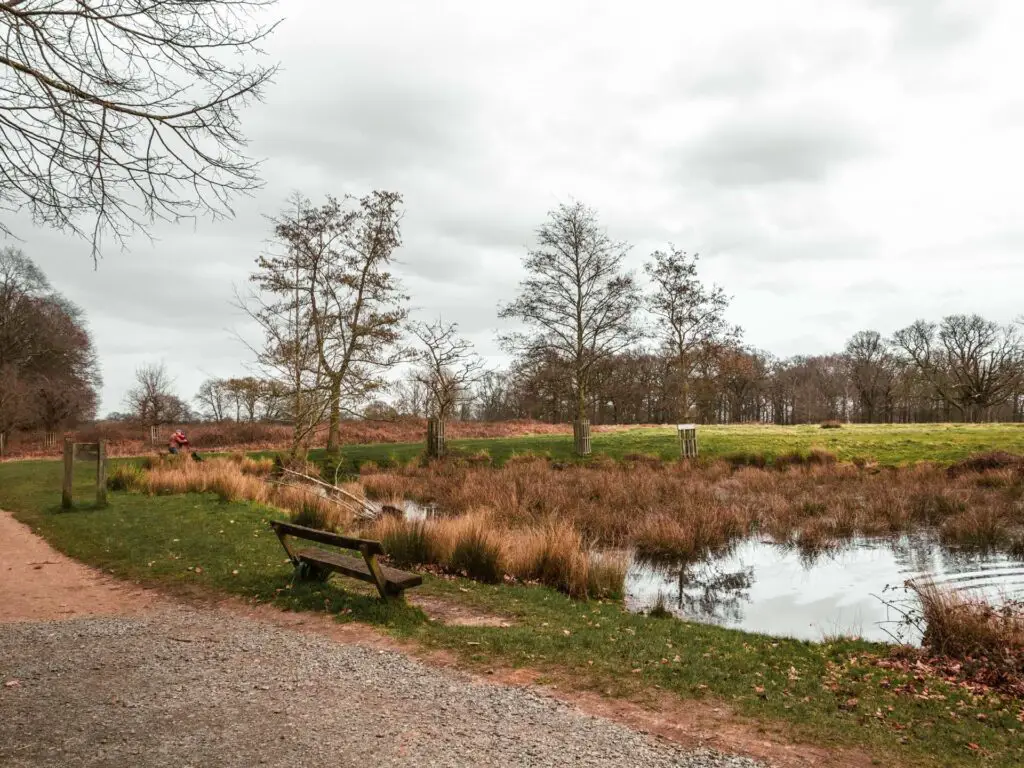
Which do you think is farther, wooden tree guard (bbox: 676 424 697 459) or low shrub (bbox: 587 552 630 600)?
wooden tree guard (bbox: 676 424 697 459)

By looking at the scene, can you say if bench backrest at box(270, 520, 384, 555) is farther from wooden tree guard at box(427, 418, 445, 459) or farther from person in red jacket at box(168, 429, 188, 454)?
person in red jacket at box(168, 429, 188, 454)

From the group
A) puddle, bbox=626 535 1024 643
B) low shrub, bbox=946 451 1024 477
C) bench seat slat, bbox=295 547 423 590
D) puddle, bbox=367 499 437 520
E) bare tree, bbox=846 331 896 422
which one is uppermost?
bare tree, bbox=846 331 896 422

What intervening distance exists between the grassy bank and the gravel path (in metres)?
0.72

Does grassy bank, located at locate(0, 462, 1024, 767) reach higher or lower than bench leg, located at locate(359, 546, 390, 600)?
lower

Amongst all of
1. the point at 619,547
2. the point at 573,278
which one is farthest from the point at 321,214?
the point at 619,547

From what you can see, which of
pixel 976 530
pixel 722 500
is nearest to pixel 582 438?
pixel 722 500

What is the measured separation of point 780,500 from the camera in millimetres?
14383

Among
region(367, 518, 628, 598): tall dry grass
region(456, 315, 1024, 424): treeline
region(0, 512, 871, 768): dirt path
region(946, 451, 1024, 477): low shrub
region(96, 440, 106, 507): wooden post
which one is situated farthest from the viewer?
region(456, 315, 1024, 424): treeline

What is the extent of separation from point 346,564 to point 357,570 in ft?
1.03

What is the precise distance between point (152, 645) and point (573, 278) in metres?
20.9

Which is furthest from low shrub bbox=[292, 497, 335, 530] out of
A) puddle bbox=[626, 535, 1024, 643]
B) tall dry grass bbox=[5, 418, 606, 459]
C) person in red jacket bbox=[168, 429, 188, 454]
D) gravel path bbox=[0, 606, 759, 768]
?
tall dry grass bbox=[5, 418, 606, 459]

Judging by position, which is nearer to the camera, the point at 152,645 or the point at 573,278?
the point at 152,645

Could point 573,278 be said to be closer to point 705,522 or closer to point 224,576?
point 705,522

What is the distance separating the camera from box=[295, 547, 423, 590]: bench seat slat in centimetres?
613
